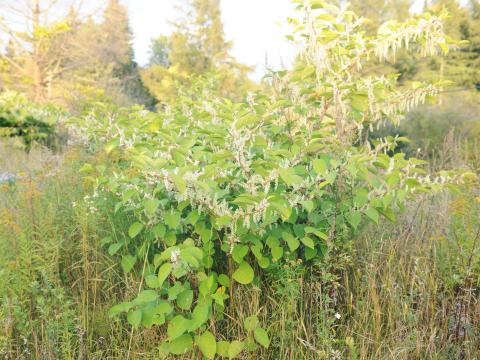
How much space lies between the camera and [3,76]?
17.6 metres

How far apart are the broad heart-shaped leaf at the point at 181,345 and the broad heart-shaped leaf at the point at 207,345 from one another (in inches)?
1.2

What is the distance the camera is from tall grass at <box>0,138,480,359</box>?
1.82 m

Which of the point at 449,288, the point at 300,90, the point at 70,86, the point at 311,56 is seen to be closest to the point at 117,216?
the point at 300,90

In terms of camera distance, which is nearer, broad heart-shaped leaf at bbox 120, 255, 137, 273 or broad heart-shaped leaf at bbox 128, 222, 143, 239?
broad heart-shaped leaf at bbox 128, 222, 143, 239

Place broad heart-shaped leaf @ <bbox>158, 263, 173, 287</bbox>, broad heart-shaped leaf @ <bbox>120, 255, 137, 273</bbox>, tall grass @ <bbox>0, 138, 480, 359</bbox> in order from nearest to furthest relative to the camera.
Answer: broad heart-shaped leaf @ <bbox>158, 263, 173, 287</bbox> < tall grass @ <bbox>0, 138, 480, 359</bbox> < broad heart-shaped leaf @ <bbox>120, 255, 137, 273</bbox>

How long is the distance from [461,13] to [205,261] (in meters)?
25.2

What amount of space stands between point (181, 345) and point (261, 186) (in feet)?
2.28

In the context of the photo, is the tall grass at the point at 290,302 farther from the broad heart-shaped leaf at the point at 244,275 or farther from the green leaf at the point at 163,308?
the green leaf at the point at 163,308

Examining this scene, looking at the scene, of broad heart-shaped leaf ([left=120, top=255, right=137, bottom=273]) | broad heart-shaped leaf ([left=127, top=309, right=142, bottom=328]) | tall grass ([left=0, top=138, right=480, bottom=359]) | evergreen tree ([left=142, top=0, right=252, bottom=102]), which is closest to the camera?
broad heart-shaped leaf ([left=127, top=309, right=142, bottom=328])

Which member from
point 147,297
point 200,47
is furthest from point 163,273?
point 200,47

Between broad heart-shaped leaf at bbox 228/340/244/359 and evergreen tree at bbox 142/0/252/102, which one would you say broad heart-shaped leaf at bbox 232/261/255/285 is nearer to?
broad heart-shaped leaf at bbox 228/340/244/359

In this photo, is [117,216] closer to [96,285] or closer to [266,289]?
[96,285]

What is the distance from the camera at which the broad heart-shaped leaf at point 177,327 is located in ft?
5.27

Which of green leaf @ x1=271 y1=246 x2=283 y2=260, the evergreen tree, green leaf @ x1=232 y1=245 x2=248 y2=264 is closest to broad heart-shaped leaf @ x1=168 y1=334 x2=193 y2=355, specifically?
green leaf @ x1=232 y1=245 x2=248 y2=264
